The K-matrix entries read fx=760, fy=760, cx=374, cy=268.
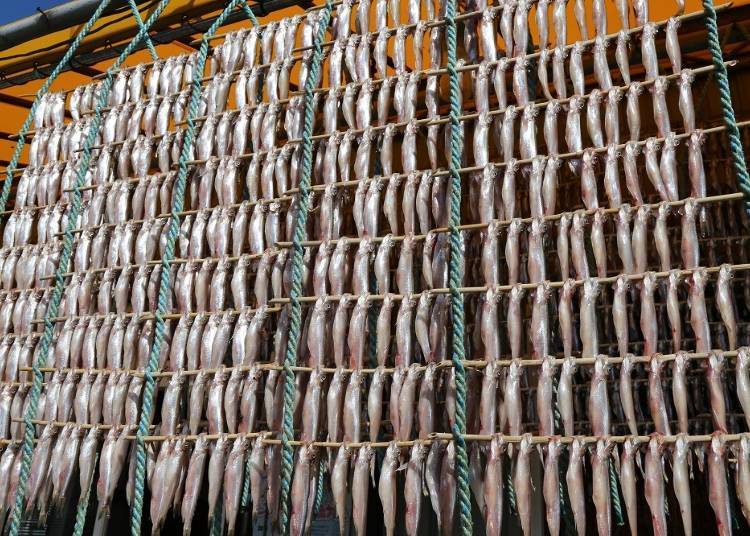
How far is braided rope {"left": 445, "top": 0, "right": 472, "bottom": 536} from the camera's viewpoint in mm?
3102

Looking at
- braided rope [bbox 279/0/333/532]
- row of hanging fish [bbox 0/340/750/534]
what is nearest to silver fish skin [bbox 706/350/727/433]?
row of hanging fish [bbox 0/340/750/534]

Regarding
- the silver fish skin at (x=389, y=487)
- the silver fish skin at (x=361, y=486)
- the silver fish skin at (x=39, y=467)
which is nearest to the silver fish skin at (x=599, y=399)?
the silver fish skin at (x=389, y=487)

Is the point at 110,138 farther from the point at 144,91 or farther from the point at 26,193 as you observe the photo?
the point at 26,193

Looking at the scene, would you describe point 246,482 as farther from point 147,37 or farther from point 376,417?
point 147,37

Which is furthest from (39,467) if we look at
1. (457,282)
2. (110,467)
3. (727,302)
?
(727,302)

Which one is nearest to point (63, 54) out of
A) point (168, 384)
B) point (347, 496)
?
point (168, 384)

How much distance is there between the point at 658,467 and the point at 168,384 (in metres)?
2.45

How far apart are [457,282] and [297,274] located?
2.75 ft

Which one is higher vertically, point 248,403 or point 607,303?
point 607,303

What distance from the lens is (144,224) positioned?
445 centimetres

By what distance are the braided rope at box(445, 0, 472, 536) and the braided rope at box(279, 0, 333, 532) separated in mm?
776

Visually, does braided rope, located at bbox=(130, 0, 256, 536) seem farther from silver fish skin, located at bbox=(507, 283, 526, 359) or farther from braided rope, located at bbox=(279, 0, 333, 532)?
silver fish skin, located at bbox=(507, 283, 526, 359)

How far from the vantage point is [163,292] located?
413cm

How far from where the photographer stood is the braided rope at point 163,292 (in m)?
3.78
